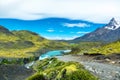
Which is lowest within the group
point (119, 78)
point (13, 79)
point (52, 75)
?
point (13, 79)

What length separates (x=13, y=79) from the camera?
161m

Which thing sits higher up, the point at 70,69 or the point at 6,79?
the point at 70,69

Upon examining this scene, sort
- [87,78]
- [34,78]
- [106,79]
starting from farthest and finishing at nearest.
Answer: [106,79], [34,78], [87,78]

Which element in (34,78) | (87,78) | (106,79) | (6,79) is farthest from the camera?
(6,79)

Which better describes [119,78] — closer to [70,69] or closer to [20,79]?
[70,69]

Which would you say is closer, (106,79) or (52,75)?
(52,75)

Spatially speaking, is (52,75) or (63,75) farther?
(52,75)

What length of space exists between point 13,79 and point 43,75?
12601 cm

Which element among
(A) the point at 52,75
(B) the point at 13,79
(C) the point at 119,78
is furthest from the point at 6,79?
(A) the point at 52,75

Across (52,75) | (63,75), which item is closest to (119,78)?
(52,75)

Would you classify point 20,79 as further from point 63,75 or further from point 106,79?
point 63,75

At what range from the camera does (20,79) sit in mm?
157250

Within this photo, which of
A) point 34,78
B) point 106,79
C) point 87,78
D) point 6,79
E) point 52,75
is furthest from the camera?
point 6,79

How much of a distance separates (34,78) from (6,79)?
12174 centimetres
